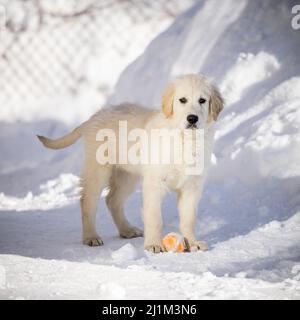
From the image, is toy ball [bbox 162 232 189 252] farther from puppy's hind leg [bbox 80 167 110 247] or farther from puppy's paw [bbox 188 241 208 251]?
puppy's hind leg [bbox 80 167 110 247]

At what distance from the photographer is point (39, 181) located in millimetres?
9469

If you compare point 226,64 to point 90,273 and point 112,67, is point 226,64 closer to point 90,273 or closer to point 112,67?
point 112,67

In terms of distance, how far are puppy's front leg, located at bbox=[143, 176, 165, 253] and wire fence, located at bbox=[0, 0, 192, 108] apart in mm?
8035

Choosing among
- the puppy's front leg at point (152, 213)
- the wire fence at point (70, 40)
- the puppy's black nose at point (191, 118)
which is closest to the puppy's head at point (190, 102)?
the puppy's black nose at point (191, 118)

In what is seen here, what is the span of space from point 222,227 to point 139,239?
77 cm

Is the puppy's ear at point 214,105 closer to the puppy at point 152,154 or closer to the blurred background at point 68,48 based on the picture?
the puppy at point 152,154

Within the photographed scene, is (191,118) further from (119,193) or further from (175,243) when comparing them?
(119,193)

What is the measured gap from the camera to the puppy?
15.0 ft

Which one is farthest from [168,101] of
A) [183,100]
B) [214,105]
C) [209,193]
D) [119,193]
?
[209,193]

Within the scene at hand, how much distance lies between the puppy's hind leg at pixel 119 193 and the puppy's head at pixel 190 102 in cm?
104

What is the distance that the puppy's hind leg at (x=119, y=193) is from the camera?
5.45 meters

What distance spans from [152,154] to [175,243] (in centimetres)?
70

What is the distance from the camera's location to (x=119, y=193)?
18.0ft

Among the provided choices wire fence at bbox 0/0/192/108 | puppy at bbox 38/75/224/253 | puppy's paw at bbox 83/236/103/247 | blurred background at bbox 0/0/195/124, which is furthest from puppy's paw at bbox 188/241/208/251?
wire fence at bbox 0/0/192/108
